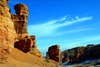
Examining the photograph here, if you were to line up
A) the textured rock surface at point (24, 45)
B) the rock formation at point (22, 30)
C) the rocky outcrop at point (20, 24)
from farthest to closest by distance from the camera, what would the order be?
1. the rocky outcrop at point (20, 24)
2. the rock formation at point (22, 30)
3. the textured rock surface at point (24, 45)

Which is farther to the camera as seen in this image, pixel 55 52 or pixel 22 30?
pixel 55 52

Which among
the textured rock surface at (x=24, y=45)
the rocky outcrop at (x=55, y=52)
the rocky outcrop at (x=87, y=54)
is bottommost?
the rocky outcrop at (x=87, y=54)

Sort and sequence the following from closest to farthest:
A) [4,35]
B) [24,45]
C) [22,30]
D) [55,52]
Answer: [4,35], [24,45], [22,30], [55,52]

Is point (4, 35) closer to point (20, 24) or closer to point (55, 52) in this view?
point (20, 24)

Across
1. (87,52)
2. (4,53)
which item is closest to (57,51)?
(87,52)

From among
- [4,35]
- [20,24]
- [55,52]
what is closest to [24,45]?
[20,24]

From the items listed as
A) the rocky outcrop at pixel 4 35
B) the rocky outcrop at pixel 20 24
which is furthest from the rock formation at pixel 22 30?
the rocky outcrop at pixel 4 35

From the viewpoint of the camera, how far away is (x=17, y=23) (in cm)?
2556

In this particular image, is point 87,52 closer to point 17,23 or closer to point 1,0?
point 17,23

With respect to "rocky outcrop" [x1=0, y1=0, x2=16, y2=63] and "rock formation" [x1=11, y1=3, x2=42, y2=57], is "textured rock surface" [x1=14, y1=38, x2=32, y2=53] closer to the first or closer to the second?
"rock formation" [x1=11, y1=3, x2=42, y2=57]

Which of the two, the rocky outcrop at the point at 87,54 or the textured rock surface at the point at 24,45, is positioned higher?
the textured rock surface at the point at 24,45

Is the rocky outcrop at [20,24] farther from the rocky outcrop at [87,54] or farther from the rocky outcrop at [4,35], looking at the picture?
the rocky outcrop at [87,54]

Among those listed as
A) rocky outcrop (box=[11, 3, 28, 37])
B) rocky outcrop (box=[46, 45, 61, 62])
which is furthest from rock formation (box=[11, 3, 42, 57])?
rocky outcrop (box=[46, 45, 61, 62])

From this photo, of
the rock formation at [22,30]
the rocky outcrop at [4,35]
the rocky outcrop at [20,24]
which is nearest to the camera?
the rocky outcrop at [4,35]
